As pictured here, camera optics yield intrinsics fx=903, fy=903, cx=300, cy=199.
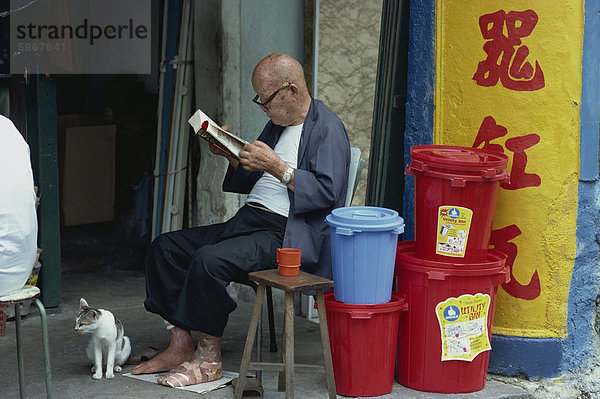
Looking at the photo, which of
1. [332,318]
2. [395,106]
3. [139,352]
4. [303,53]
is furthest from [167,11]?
[332,318]

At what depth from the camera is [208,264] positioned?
14.5 feet

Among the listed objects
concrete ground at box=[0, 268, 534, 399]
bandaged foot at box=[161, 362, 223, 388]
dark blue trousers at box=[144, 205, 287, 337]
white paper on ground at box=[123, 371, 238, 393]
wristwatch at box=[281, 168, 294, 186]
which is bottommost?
concrete ground at box=[0, 268, 534, 399]

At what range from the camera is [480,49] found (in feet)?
15.2

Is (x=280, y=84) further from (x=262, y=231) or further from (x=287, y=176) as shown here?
(x=262, y=231)

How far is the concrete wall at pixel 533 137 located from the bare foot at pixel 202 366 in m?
1.45

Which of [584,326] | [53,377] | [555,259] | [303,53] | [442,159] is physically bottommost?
[53,377]

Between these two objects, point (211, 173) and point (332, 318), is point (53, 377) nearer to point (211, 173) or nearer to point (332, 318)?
point (332, 318)

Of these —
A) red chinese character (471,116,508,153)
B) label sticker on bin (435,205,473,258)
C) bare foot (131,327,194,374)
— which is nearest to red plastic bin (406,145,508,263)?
label sticker on bin (435,205,473,258)

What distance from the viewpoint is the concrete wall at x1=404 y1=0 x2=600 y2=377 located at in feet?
15.0

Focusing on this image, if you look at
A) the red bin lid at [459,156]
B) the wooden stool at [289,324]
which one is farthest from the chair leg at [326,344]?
the red bin lid at [459,156]

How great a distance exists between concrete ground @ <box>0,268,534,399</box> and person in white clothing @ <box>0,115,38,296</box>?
2.91 feet

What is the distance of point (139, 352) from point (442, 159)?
6.58 feet

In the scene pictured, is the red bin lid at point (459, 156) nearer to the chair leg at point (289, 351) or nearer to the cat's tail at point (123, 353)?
the chair leg at point (289, 351)

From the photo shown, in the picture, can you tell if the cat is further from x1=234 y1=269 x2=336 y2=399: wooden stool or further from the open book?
the open book
